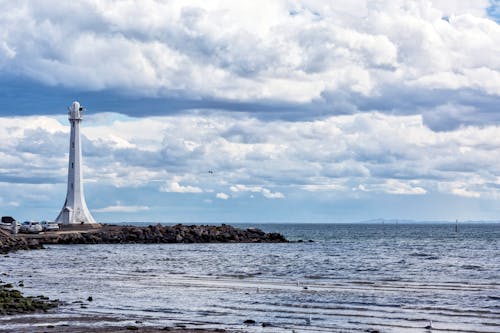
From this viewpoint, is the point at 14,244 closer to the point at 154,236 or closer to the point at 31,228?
the point at 31,228

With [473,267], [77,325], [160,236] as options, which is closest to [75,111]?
[160,236]

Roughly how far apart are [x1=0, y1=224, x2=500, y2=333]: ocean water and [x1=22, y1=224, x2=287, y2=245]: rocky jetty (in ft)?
85.0

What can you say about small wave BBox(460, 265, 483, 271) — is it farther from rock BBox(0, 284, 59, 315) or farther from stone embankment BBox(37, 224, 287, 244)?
stone embankment BBox(37, 224, 287, 244)

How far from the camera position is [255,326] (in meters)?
22.7

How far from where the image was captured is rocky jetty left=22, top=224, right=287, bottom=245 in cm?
8138

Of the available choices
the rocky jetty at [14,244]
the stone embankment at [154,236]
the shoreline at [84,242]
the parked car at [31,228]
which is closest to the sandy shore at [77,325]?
the shoreline at [84,242]

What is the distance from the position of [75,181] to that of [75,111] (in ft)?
28.0

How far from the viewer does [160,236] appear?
90000 mm

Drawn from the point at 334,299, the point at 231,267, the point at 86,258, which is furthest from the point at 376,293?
the point at 86,258

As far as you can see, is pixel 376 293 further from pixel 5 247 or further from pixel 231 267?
pixel 5 247

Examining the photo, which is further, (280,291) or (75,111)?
(75,111)

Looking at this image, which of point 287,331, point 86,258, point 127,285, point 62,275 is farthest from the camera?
point 86,258

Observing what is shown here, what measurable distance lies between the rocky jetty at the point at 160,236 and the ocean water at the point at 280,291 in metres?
25.9

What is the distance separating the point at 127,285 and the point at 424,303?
1462 centimetres
